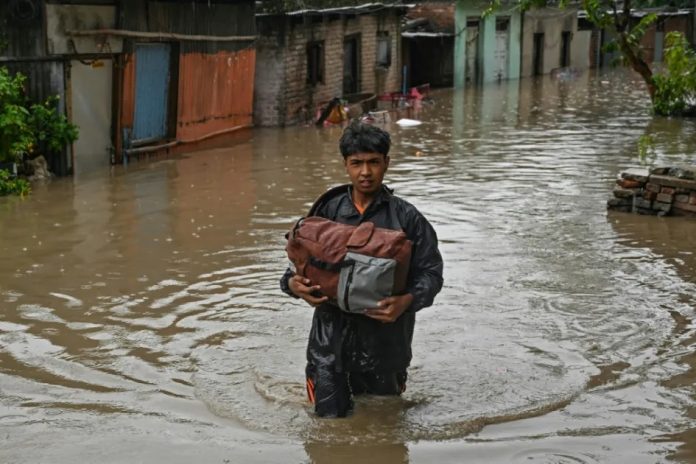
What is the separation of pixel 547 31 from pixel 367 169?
3761 cm

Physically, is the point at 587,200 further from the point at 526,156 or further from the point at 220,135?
the point at 220,135

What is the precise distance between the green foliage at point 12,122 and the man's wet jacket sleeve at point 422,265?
8.86 metres

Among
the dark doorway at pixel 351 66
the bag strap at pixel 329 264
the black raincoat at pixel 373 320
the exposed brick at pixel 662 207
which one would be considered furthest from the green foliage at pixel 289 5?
the bag strap at pixel 329 264

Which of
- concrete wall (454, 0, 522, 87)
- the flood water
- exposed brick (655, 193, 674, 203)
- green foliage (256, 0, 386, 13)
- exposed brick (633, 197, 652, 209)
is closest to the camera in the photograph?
the flood water

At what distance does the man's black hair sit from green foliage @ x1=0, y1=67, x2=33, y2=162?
8723mm

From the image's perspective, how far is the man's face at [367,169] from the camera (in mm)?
4973

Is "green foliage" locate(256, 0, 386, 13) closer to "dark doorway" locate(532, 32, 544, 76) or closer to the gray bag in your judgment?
the gray bag

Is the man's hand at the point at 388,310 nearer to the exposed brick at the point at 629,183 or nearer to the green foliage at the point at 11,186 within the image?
the exposed brick at the point at 629,183

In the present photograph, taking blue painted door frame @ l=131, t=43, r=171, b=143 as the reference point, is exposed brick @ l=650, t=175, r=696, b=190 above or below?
below

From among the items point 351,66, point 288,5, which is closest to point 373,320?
point 288,5

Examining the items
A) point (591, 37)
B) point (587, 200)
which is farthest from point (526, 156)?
point (591, 37)

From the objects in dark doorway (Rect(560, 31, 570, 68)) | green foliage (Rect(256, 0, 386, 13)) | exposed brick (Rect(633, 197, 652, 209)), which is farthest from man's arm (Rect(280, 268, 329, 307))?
dark doorway (Rect(560, 31, 570, 68))

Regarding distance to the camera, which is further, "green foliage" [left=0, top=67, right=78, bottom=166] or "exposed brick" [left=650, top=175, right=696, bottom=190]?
"green foliage" [left=0, top=67, right=78, bottom=166]

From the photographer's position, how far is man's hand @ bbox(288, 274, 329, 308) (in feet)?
16.2
